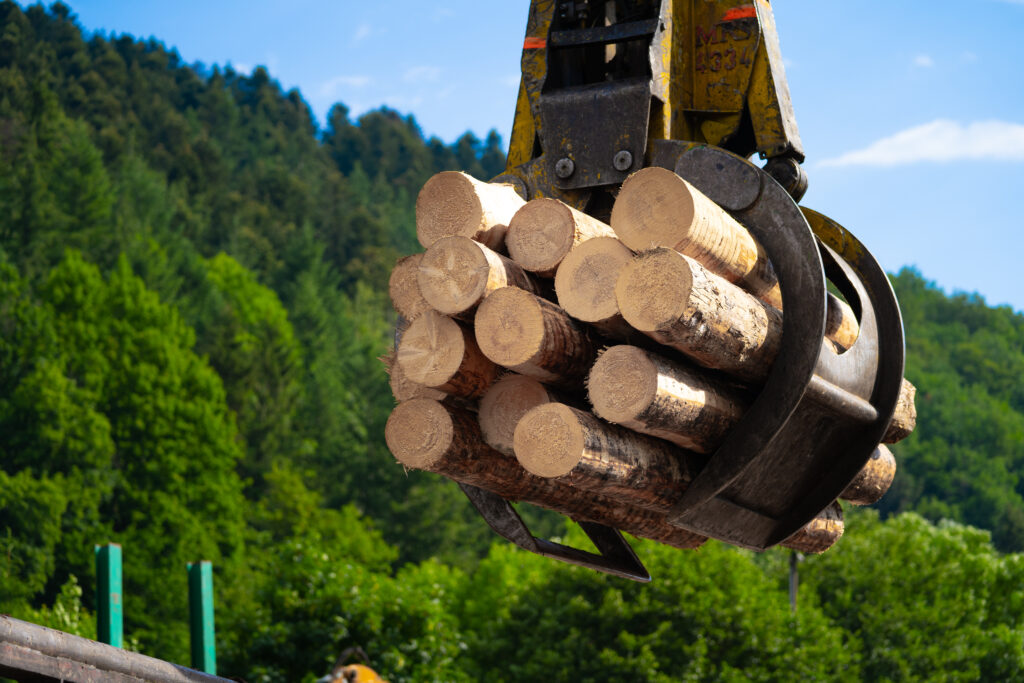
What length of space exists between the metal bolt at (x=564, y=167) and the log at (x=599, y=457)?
1.23 m

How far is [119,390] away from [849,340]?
139 feet

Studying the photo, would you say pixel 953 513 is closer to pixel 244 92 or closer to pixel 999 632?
pixel 999 632

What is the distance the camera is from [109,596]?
11250 mm

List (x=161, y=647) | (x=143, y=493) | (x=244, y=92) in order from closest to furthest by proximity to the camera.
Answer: (x=161, y=647) → (x=143, y=493) → (x=244, y=92)

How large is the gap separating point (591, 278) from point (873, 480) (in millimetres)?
2198

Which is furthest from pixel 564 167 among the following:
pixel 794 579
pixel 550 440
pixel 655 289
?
pixel 794 579

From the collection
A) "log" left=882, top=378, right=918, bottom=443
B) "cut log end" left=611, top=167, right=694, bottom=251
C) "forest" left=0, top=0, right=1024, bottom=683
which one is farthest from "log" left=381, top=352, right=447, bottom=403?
"forest" left=0, top=0, right=1024, bottom=683

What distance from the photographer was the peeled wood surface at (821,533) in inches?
220

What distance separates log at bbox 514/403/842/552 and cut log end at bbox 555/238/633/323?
0.35 m

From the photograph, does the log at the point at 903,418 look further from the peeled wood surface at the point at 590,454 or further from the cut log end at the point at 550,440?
the cut log end at the point at 550,440

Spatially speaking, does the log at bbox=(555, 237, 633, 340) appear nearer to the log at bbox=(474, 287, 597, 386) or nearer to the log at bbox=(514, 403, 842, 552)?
the log at bbox=(474, 287, 597, 386)

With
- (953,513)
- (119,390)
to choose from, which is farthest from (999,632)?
(953,513)

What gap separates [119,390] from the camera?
4431 cm

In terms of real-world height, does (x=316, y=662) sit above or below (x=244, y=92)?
below
